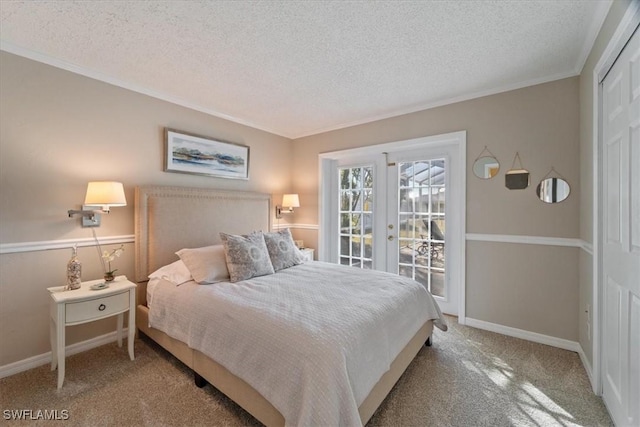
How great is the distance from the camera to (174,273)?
2479 millimetres

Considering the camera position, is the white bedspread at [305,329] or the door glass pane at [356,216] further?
the door glass pane at [356,216]

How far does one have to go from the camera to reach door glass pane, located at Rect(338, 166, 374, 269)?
394cm

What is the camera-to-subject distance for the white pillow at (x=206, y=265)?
92.3 inches

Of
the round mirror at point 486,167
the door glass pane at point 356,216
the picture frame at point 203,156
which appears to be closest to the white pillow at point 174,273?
the picture frame at point 203,156

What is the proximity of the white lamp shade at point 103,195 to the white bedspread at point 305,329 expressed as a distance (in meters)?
0.83

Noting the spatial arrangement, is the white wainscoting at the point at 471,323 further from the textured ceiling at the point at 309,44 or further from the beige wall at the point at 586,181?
the textured ceiling at the point at 309,44

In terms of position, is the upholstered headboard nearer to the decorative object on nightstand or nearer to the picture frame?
the picture frame

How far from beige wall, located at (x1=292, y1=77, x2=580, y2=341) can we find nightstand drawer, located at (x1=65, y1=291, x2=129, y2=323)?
333cm

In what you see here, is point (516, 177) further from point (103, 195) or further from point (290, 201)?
point (103, 195)

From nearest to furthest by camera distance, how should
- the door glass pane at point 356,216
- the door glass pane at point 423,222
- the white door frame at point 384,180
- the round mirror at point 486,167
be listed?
the round mirror at point 486,167 → the white door frame at point 384,180 → the door glass pane at point 423,222 → the door glass pane at point 356,216

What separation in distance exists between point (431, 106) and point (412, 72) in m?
0.88

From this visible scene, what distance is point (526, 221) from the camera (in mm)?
2664

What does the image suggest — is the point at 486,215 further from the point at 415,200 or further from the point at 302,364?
the point at 302,364

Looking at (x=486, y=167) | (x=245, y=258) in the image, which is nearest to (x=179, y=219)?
(x=245, y=258)
